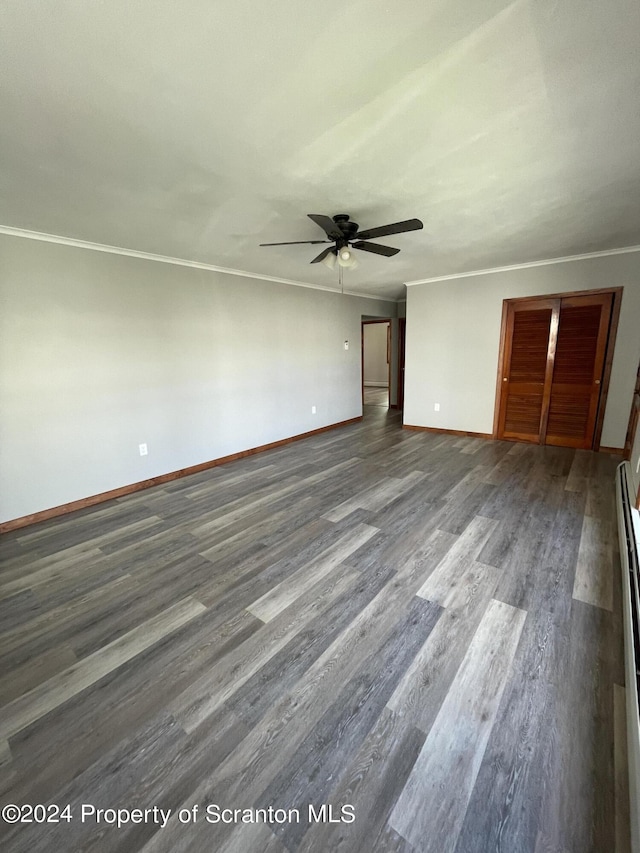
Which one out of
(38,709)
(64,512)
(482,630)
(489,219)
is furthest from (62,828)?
(489,219)

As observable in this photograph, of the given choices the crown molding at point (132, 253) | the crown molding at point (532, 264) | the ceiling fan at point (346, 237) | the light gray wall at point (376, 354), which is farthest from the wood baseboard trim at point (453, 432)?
the light gray wall at point (376, 354)

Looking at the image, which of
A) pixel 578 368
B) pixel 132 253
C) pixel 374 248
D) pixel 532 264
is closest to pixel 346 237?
pixel 374 248

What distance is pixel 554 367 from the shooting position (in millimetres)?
4504

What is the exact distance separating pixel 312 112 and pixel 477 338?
4.19 metres

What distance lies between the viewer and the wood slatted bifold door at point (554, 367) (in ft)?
13.9

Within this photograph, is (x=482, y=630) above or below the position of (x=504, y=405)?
below

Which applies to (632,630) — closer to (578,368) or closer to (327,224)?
(327,224)

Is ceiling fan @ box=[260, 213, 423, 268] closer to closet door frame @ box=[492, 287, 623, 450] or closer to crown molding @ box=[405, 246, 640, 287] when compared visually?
crown molding @ box=[405, 246, 640, 287]

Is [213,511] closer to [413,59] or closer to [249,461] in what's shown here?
[249,461]

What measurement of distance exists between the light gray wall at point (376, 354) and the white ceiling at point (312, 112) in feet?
27.3

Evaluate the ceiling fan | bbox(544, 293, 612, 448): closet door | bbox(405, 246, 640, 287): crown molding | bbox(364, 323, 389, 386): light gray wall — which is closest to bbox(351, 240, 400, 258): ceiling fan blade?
the ceiling fan

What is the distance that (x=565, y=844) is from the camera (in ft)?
3.25

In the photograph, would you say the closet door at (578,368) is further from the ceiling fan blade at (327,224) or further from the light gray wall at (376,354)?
the light gray wall at (376,354)

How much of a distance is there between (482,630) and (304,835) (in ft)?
3.84
